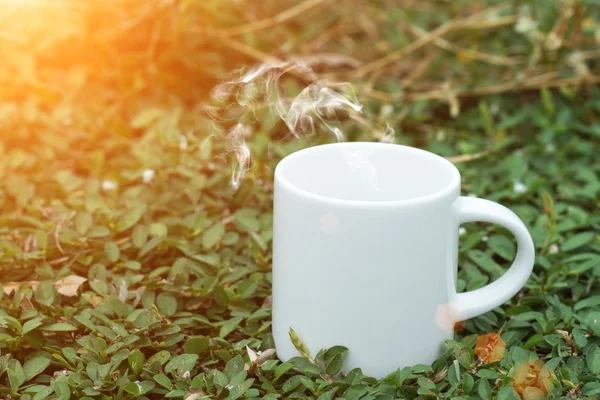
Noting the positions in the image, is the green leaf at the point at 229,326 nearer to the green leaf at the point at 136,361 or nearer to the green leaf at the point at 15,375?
the green leaf at the point at 136,361

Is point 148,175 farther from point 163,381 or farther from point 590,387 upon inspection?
point 590,387

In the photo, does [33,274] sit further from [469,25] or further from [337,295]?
[469,25]

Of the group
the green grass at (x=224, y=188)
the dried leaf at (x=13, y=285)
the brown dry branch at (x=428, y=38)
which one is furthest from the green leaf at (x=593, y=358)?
the brown dry branch at (x=428, y=38)

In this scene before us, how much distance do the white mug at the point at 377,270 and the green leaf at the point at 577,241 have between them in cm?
34

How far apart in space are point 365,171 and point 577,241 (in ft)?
1.60

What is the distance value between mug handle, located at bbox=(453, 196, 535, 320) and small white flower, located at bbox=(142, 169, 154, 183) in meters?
0.83

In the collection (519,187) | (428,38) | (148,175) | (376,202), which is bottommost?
(519,187)

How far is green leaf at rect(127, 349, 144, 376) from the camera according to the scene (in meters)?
1.06

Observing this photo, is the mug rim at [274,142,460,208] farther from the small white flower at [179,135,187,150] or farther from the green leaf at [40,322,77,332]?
the small white flower at [179,135,187,150]

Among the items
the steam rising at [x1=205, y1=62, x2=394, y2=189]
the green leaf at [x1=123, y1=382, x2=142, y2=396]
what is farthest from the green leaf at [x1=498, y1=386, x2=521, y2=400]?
the green leaf at [x1=123, y1=382, x2=142, y2=396]

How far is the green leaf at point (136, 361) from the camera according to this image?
1064 millimetres

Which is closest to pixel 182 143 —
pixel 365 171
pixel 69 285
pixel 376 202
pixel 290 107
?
pixel 290 107

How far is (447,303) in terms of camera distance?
1.07 m

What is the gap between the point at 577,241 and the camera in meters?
1.40
